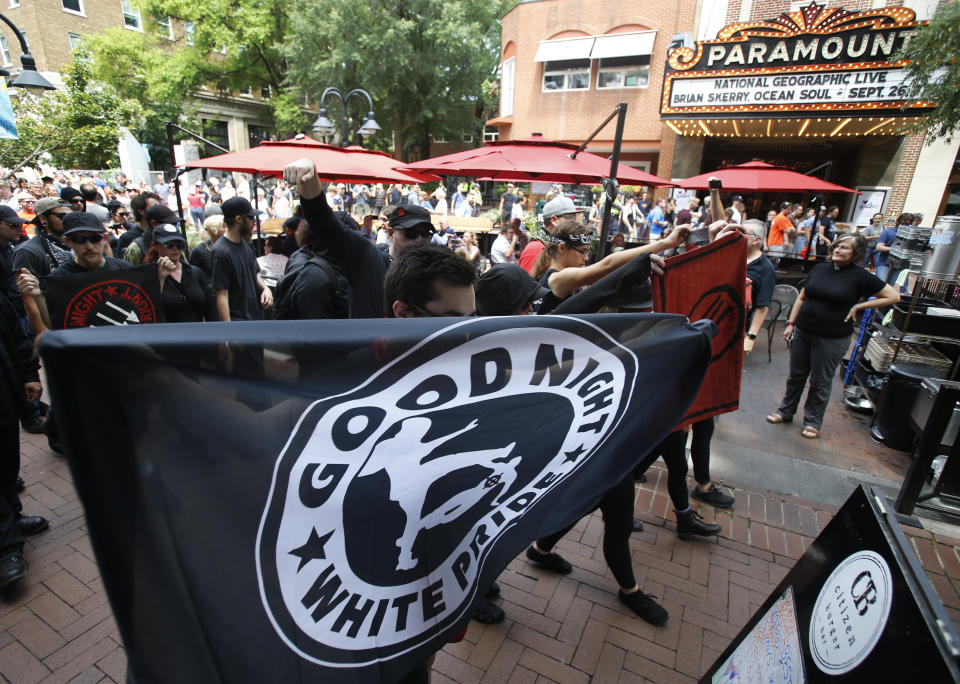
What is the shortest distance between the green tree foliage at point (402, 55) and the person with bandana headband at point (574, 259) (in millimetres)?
27452

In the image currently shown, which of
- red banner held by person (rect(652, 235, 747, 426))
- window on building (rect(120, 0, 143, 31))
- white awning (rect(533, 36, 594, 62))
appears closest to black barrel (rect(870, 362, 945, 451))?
red banner held by person (rect(652, 235, 747, 426))

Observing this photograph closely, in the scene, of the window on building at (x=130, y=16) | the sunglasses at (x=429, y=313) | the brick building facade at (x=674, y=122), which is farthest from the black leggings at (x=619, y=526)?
the window on building at (x=130, y=16)

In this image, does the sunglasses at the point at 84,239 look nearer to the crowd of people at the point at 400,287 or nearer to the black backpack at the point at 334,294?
the crowd of people at the point at 400,287

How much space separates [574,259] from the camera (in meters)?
3.03

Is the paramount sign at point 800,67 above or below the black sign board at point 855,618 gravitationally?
above

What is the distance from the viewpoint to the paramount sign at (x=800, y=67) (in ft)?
45.8

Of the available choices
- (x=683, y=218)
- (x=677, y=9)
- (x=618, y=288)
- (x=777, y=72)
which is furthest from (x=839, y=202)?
(x=618, y=288)

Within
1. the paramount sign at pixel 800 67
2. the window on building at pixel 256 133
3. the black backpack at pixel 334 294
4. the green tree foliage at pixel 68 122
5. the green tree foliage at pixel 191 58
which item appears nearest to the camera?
the black backpack at pixel 334 294

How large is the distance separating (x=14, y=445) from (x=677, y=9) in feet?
83.9

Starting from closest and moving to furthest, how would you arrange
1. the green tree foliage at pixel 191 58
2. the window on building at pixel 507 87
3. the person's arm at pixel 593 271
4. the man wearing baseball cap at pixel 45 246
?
1. the person's arm at pixel 593 271
2. the man wearing baseball cap at pixel 45 246
3. the window on building at pixel 507 87
4. the green tree foliage at pixel 191 58

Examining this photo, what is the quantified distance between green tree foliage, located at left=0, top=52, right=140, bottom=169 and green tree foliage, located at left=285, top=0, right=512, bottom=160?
423 inches

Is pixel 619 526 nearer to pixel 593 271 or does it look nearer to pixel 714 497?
pixel 593 271

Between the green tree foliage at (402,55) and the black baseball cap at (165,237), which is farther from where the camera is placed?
the green tree foliage at (402,55)

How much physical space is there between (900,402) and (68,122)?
2408 centimetres
